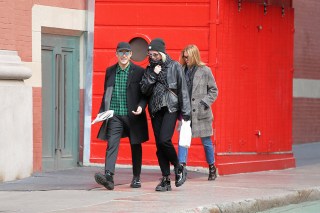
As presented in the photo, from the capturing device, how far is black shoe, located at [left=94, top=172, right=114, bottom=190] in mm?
13156

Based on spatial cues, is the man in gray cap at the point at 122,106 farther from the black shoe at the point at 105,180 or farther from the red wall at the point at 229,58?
the red wall at the point at 229,58

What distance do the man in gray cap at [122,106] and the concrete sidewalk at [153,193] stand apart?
1.94 feet

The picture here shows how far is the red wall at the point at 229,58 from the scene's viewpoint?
16125 millimetres

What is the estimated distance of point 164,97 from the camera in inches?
520

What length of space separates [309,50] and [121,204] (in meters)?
12.9

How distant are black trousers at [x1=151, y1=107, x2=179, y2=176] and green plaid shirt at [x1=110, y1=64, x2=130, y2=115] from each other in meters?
0.41

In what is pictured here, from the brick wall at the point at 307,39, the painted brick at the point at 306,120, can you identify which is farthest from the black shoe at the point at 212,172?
the brick wall at the point at 307,39

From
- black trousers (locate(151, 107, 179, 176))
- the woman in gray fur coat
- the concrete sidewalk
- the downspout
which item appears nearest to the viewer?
the concrete sidewalk

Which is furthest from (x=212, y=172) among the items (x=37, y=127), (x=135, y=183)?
(x=37, y=127)

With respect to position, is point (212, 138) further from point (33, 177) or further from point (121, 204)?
point (121, 204)

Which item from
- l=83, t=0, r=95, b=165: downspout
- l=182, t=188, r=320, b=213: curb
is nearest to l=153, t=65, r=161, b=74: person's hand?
l=182, t=188, r=320, b=213: curb

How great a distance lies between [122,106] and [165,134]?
2.30 feet

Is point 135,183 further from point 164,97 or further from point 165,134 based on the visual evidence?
point 164,97

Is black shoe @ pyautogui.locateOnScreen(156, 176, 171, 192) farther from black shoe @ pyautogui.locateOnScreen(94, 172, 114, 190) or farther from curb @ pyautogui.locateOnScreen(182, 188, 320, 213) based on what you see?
curb @ pyautogui.locateOnScreen(182, 188, 320, 213)
